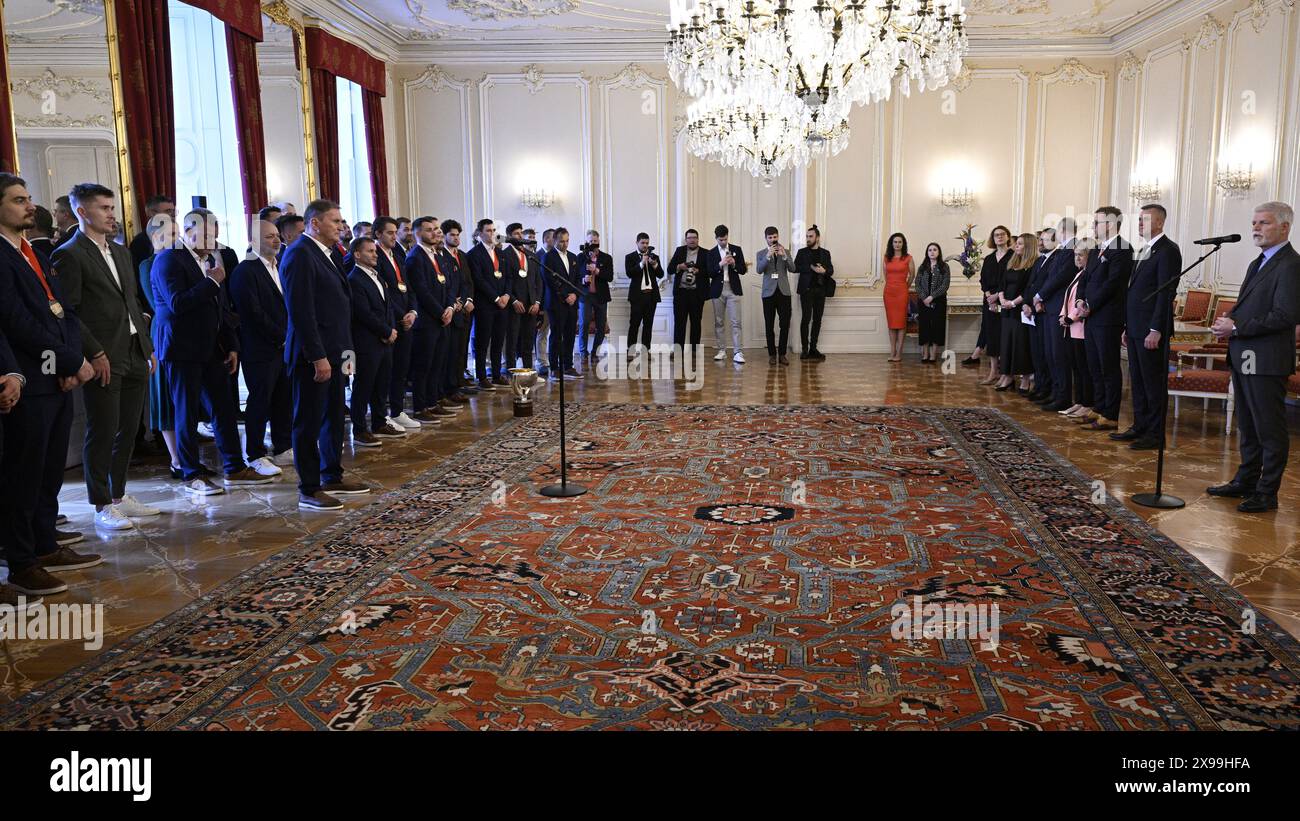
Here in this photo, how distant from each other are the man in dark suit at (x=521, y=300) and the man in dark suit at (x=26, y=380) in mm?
5822

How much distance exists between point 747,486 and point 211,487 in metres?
3.24

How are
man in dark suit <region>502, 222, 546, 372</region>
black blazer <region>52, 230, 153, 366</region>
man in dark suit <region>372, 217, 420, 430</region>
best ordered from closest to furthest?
black blazer <region>52, 230, 153, 366</region>
man in dark suit <region>372, 217, 420, 430</region>
man in dark suit <region>502, 222, 546, 372</region>

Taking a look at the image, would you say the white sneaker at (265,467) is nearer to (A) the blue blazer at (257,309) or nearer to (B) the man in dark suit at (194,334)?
(B) the man in dark suit at (194,334)

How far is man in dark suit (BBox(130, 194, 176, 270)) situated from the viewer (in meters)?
6.30

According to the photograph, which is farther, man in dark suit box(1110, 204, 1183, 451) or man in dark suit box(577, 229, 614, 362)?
man in dark suit box(577, 229, 614, 362)

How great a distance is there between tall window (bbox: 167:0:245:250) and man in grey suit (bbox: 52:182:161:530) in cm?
282

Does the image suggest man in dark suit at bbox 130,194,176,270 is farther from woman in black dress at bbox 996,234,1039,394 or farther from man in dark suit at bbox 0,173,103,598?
woman in black dress at bbox 996,234,1039,394

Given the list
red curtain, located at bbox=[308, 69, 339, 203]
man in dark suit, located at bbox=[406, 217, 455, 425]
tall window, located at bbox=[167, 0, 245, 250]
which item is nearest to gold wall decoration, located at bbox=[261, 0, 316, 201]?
red curtain, located at bbox=[308, 69, 339, 203]

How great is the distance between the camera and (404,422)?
771 centimetres

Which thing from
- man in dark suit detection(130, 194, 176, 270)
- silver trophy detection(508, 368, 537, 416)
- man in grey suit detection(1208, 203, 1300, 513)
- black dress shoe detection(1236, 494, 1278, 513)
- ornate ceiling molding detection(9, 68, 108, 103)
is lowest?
black dress shoe detection(1236, 494, 1278, 513)

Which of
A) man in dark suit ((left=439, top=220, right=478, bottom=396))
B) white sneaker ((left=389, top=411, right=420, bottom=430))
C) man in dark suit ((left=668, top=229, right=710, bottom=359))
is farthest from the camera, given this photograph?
man in dark suit ((left=668, top=229, right=710, bottom=359))

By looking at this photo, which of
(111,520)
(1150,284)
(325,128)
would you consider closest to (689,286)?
(325,128)

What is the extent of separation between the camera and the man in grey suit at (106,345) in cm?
464

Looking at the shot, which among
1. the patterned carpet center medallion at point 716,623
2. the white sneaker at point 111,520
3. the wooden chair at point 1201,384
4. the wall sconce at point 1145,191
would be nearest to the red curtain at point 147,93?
the white sneaker at point 111,520
